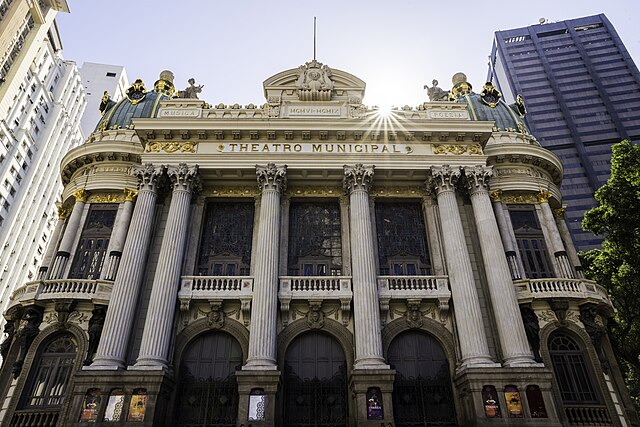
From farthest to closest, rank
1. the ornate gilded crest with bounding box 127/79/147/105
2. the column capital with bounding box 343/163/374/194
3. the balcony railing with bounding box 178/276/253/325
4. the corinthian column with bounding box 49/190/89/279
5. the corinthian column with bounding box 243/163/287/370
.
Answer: the ornate gilded crest with bounding box 127/79/147/105 → the column capital with bounding box 343/163/374/194 → the corinthian column with bounding box 49/190/89/279 → the balcony railing with bounding box 178/276/253/325 → the corinthian column with bounding box 243/163/287/370

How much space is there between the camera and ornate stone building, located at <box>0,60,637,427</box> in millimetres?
18922

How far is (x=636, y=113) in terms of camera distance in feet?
315

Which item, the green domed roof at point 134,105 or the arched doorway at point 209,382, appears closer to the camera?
the arched doorway at point 209,382

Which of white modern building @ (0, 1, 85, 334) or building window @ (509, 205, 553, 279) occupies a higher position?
white modern building @ (0, 1, 85, 334)

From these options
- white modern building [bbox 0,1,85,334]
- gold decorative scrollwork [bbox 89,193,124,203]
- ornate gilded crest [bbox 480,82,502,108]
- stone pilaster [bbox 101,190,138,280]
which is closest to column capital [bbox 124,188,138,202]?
stone pilaster [bbox 101,190,138,280]

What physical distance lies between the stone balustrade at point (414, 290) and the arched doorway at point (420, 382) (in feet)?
5.38

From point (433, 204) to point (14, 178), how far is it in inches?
2345

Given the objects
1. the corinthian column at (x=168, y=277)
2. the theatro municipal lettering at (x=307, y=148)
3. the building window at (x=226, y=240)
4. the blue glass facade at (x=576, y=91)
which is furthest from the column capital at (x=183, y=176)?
the blue glass facade at (x=576, y=91)

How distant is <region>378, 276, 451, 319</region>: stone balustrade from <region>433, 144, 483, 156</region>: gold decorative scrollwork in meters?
7.17

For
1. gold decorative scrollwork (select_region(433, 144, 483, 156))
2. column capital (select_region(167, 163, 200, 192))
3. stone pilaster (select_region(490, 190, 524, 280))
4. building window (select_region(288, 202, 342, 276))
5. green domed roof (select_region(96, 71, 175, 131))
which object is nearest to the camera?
stone pilaster (select_region(490, 190, 524, 280))

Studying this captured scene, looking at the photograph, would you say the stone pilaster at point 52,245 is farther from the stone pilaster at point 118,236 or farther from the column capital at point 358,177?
the column capital at point 358,177

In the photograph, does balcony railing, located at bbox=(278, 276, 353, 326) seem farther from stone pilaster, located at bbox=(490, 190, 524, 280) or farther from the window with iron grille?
the window with iron grille

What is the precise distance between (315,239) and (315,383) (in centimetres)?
741

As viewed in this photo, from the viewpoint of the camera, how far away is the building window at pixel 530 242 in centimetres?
2372
